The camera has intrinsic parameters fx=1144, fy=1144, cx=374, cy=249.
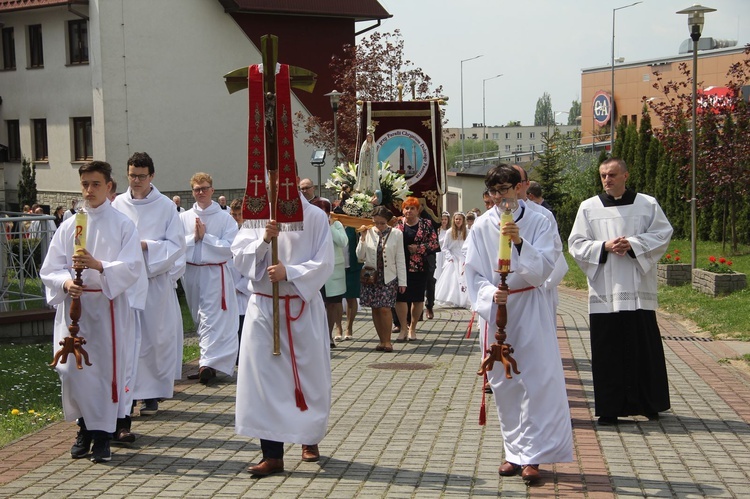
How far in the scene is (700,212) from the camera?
30.9 m

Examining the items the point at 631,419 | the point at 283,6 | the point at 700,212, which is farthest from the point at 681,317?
the point at 283,6

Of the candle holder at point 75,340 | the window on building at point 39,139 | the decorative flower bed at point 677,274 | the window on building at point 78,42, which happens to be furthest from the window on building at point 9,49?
the candle holder at point 75,340

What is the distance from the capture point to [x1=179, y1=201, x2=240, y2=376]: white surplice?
12.2 meters

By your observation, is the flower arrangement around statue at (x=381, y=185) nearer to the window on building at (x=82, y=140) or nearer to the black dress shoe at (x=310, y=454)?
the black dress shoe at (x=310, y=454)

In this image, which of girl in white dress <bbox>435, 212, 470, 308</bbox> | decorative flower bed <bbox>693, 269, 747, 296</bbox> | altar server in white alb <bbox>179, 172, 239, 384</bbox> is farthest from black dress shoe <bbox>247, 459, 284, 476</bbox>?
girl in white dress <bbox>435, 212, 470, 308</bbox>

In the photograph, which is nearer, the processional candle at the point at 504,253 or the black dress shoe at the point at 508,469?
the processional candle at the point at 504,253

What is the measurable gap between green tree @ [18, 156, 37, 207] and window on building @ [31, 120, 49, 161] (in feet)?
2.15

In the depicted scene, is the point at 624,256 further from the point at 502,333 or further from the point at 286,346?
the point at 286,346

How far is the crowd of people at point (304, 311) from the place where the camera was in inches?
299

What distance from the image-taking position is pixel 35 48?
37.8 meters

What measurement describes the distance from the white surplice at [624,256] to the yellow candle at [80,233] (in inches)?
164

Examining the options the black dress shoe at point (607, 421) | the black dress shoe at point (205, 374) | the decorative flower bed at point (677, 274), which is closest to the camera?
the black dress shoe at point (607, 421)

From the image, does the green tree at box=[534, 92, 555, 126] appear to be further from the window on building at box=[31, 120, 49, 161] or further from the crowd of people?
the crowd of people

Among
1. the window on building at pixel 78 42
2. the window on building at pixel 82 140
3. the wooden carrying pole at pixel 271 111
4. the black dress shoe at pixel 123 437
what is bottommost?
the black dress shoe at pixel 123 437
